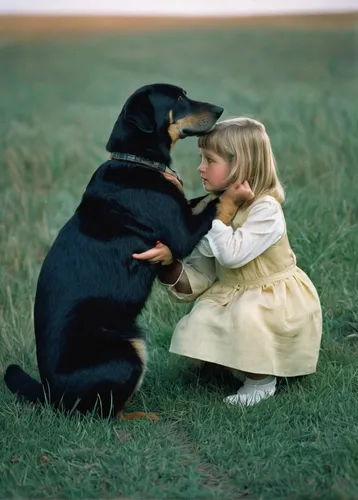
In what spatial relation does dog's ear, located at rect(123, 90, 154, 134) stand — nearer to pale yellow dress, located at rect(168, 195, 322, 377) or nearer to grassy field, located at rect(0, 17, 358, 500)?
pale yellow dress, located at rect(168, 195, 322, 377)

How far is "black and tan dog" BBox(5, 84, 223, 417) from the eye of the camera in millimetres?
3561

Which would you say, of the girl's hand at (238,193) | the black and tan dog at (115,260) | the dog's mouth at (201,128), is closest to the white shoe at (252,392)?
the black and tan dog at (115,260)

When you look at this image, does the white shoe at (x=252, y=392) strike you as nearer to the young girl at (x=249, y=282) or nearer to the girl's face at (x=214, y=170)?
the young girl at (x=249, y=282)

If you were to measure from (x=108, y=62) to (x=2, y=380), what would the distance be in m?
6.61

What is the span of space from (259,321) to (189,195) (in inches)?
100

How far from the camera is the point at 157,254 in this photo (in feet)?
12.0

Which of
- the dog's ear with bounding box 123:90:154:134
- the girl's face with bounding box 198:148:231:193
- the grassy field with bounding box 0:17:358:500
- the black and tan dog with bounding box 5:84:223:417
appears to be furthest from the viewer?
the girl's face with bounding box 198:148:231:193

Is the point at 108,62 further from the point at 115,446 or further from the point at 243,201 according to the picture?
the point at 115,446

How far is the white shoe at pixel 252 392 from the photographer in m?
3.75

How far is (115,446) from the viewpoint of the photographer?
→ 10.9 feet

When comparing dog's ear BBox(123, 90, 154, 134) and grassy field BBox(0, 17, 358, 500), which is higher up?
dog's ear BBox(123, 90, 154, 134)

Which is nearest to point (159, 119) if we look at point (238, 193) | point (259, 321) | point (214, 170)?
point (214, 170)

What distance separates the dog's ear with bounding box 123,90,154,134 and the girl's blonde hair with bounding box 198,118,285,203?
31 cm

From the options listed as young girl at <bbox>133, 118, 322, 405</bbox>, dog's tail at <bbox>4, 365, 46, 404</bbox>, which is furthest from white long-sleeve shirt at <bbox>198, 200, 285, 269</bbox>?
dog's tail at <bbox>4, 365, 46, 404</bbox>
